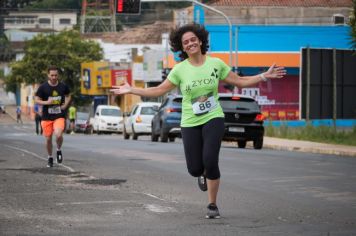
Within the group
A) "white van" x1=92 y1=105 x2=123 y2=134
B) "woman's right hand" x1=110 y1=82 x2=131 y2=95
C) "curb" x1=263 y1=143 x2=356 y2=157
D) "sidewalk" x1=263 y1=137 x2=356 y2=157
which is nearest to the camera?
"woman's right hand" x1=110 y1=82 x2=131 y2=95

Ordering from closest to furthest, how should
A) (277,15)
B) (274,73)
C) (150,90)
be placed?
(150,90) → (274,73) → (277,15)

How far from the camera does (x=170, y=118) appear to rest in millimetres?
35375

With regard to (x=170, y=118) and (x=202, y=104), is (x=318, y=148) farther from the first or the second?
(x=202, y=104)

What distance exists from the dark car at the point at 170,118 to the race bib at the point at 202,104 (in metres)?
24.2

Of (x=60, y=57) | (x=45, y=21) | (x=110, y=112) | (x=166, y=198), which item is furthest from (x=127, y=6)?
(x=45, y=21)

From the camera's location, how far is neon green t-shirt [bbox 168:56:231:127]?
11016 mm

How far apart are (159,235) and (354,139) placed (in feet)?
80.2

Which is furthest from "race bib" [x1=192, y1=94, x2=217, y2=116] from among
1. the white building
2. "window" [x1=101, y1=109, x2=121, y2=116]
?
the white building

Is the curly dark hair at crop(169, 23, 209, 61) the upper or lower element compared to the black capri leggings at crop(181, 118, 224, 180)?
upper

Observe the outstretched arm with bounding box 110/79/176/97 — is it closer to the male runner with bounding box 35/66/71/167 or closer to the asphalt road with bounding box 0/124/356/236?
the asphalt road with bounding box 0/124/356/236

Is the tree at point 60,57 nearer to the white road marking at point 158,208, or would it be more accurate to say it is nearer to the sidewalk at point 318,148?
the sidewalk at point 318,148

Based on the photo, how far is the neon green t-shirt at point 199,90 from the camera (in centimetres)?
1102

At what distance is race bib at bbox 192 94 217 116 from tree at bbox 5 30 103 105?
89.1 metres

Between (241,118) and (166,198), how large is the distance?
17.5m
